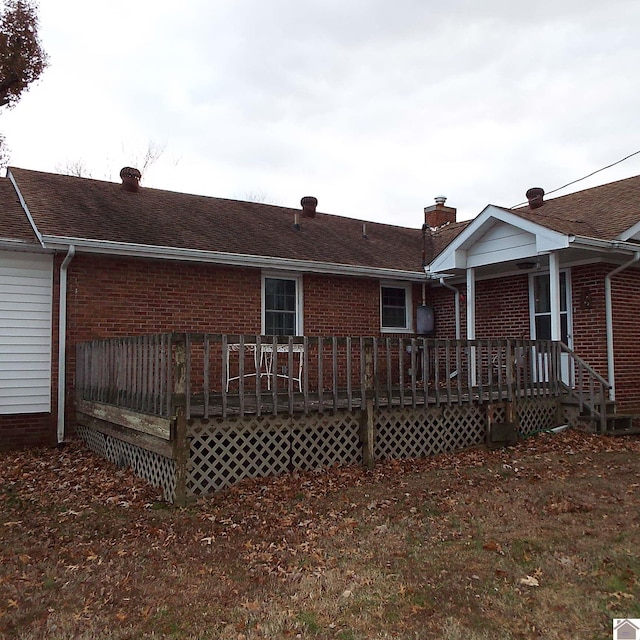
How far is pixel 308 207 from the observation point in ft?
50.0

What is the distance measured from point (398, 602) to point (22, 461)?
642 centimetres

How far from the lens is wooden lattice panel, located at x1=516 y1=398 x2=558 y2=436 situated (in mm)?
9516

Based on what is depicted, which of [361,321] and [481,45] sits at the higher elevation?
[481,45]

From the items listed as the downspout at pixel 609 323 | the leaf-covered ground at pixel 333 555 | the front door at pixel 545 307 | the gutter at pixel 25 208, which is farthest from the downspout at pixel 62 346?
the downspout at pixel 609 323

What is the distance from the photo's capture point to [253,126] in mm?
20969

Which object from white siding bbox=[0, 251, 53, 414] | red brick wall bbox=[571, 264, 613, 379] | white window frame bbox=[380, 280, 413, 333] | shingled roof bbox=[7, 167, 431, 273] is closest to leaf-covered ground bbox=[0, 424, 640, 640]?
white siding bbox=[0, 251, 53, 414]

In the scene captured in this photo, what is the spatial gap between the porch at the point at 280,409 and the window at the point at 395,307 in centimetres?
368

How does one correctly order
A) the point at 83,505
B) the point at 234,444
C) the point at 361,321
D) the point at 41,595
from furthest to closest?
the point at 361,321 → the point at 234,444 → the point at 83,505 → the point at 41,595

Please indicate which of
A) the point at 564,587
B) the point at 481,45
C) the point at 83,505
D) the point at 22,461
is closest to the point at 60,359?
the point at 22,461

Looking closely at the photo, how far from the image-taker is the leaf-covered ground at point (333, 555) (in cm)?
369

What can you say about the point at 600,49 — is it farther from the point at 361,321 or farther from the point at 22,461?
the point at 22,461

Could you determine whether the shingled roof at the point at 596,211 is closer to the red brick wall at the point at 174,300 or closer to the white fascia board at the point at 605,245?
the white fascia board at the point at 605,245

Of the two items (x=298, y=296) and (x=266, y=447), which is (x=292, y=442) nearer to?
(x=266, y=447)

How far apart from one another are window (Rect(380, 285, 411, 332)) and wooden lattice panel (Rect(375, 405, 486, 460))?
168 inches
